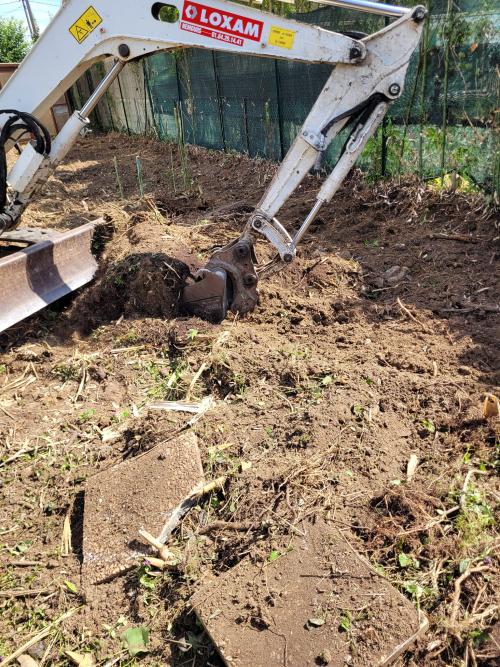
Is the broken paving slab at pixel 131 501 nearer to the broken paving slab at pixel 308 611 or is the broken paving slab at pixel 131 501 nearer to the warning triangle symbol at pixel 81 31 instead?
the broken paving slab at pixel 308 611

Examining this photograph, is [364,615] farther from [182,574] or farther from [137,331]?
[137,331]

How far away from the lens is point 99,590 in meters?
2.51

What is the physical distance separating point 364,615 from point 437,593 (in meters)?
0.37

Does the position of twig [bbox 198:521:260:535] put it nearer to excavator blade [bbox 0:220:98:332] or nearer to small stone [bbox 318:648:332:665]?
small stone [bbox 318:648:332:665]

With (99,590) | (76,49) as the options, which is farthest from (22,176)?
(99,590)

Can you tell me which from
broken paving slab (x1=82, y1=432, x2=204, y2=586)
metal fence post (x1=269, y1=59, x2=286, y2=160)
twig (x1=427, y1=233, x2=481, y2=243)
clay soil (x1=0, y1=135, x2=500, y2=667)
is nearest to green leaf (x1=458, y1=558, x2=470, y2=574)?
clay soil (x1=0, y1=135, x2=500, y2=667)

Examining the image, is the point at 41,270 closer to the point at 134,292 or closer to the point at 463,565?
the point at 134,292

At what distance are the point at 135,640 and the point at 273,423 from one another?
1.35 meters

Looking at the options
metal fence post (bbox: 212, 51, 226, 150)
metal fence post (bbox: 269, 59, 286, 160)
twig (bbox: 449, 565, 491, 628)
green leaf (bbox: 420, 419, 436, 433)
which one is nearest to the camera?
twig (bbox: 449, 565, 491, 628)

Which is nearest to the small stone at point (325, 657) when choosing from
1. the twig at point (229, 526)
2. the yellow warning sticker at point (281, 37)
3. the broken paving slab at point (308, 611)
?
the broken paving slab at point (308, 611)

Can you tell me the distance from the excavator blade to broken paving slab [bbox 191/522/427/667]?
2.82m

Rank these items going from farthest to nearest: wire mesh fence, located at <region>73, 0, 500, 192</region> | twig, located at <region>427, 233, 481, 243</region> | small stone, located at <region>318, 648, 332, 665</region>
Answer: wire mesh fence, located at <region>73, 0, 500, 192</region>
twig, located at <region>427, 233, 481, 243</region>
small stone, located at <region>318, 648, 332, 665</region>

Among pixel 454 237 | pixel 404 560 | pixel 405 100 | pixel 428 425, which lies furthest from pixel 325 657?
pixel 405 100

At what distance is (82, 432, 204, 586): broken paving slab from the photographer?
102 inches
